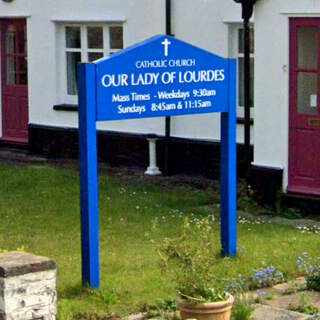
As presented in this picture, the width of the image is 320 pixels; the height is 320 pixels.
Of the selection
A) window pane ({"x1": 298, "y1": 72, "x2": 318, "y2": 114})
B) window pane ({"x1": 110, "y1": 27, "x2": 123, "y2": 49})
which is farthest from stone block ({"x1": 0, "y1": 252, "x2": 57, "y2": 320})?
window pane ({"x1": 110, "y1": 27, "x2": 123, "y2": 49})

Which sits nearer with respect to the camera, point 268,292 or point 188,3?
point 268,292

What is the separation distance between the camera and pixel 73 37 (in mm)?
17594

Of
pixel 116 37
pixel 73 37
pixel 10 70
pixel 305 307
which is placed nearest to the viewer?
pixel 305 307

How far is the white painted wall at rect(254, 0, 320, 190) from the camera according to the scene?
12.9 metres

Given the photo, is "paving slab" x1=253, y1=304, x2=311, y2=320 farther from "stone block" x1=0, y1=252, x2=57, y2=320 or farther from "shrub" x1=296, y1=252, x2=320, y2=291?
"stone block" x1=0, y1=252, x2=57, y2=320

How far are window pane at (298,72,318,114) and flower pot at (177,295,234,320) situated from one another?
5.85 m

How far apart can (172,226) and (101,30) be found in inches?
242

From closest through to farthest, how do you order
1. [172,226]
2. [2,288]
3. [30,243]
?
[2,288] → [30,243] → [172,226]

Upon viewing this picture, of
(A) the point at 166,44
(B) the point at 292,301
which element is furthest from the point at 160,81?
(B) the point at 292,301

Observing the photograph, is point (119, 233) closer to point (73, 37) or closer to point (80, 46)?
point (80, 46)

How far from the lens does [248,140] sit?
13820 mm

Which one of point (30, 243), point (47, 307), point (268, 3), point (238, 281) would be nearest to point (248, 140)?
point (268, 3)

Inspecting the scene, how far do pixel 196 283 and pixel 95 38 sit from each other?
10.1 meters

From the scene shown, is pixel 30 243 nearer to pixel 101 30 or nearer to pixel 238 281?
pixel 238 281
